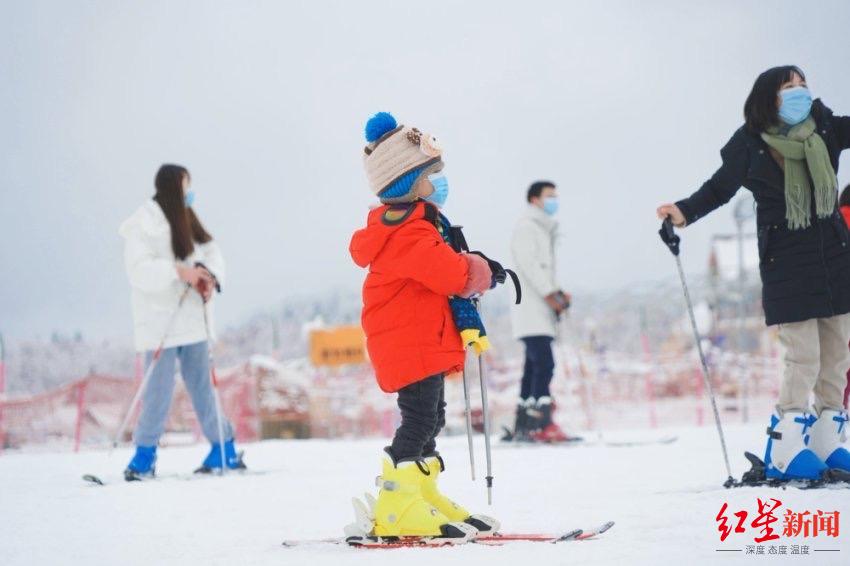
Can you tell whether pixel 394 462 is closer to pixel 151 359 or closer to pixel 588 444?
pixel 151 359

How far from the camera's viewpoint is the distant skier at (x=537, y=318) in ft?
20.9

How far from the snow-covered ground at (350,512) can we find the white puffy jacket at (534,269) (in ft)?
3.27

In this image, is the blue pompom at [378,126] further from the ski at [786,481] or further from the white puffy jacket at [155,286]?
the white puffy jacket at [155,286]

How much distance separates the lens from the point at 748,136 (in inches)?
136

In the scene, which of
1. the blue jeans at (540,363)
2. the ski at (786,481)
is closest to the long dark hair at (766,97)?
the ski at (786,481)

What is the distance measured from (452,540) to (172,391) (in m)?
2.84

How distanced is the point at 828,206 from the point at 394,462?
6.21 feet

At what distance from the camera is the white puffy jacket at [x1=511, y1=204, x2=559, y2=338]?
638 centimetres

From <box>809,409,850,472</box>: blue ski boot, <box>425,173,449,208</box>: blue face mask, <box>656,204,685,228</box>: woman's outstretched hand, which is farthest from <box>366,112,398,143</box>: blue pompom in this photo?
<box>809,409,850,472</box>: blue ski boot

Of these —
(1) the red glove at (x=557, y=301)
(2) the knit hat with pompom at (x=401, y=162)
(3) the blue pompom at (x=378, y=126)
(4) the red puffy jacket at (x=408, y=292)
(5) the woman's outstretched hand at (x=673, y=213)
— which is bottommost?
(4) the red puffy jacket at (x=408, y=292)

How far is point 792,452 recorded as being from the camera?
3285 mm

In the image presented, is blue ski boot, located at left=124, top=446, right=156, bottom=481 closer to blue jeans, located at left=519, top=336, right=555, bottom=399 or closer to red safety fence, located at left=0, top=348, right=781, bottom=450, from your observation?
blue jeans, located at left=519, top=336, right=555, bottom=399

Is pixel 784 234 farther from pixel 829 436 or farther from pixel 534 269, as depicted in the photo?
pixel 534 269

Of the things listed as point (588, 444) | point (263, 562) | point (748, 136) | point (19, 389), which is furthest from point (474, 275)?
point (19, 389)
